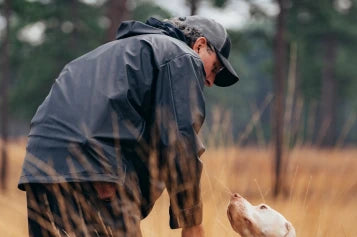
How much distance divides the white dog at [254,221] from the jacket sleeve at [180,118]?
0.20 meters

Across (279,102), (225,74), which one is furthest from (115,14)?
(225,74)

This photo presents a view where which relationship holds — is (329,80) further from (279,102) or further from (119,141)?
(119,141)

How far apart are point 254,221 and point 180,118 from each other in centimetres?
55

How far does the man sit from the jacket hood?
9 centimetres

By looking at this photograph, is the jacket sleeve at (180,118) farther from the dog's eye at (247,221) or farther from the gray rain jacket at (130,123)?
the dog's eye at (247,221)

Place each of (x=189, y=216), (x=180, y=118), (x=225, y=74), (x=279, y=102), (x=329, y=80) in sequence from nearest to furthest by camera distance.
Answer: (x=180, y=118) → (x=189, y=216) → (x=225, y=74) → (x=279, y=102) → (x=329, y=80)

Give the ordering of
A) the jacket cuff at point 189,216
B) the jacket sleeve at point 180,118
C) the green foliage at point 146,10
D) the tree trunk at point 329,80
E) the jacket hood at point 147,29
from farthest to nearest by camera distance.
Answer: the tree trunk at point 329,80 < the green foliage at point 146,10 < the jacket hood at point 147,29 < the jacket cuff at point 189,216 < the jacket sleeve at point 180,118

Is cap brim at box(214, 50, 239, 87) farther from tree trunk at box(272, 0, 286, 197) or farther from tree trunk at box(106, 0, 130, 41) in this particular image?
tree trunk at box(272, 0, 286, 197)

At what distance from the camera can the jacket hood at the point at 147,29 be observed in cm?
287

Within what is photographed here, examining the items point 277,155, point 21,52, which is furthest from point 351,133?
point 277,155

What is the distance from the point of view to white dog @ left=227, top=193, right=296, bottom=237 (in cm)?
273

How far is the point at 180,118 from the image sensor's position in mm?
2584

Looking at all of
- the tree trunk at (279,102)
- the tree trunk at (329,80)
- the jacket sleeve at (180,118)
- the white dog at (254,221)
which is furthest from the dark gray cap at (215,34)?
the tree trunk at (329,80)

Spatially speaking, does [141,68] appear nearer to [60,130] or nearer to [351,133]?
[60,130]
